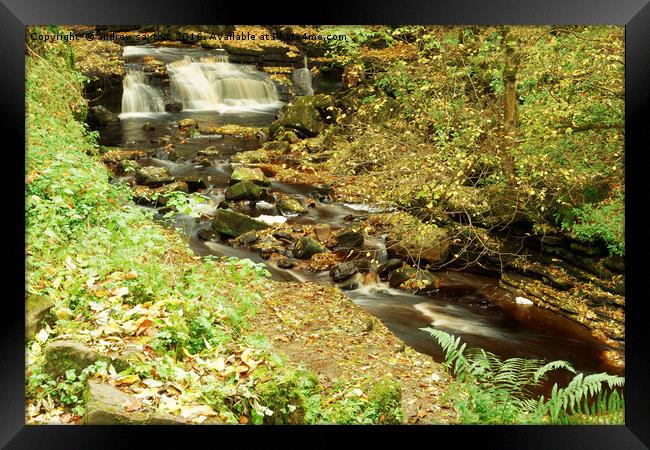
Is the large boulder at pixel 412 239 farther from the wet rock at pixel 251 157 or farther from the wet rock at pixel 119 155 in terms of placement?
the wet rock at pixel 119 155

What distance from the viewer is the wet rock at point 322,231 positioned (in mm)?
→ 6824

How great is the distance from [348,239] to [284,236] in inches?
33.5

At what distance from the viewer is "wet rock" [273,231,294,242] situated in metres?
6.91

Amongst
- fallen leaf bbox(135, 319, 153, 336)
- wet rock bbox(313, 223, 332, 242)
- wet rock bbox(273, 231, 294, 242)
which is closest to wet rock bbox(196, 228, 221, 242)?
wet rock bbox(273, 231, 294, 242)

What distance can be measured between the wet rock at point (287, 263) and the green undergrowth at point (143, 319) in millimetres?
1250

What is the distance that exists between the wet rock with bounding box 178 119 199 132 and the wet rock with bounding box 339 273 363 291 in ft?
9.34

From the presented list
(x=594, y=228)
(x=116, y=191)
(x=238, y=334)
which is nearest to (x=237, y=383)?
(x=238, y=334)

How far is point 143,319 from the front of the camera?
3490mm

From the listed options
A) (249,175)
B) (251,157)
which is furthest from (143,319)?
(251,157)

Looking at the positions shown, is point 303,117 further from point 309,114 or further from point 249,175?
point 249,175

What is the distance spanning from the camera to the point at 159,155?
21.1ft

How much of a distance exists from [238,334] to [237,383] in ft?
2.98
